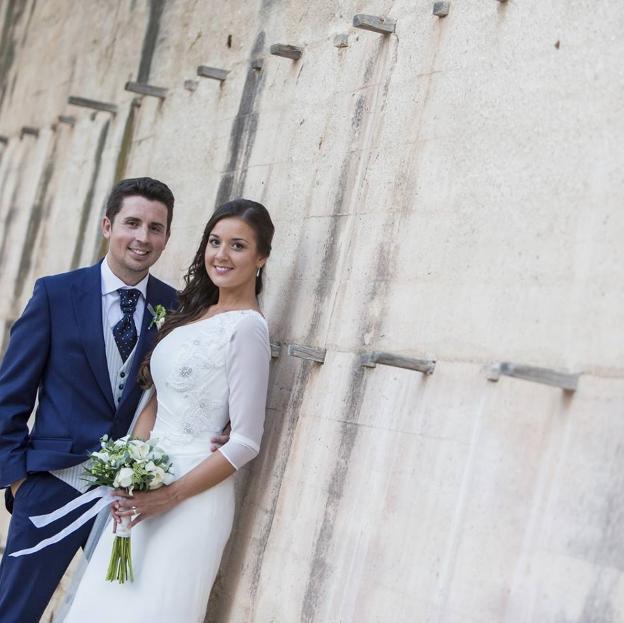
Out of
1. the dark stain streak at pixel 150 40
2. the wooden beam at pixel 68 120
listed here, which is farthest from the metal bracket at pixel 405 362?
the wooden beam at pixel 68 120

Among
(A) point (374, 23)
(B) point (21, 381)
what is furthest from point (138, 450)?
(A) point (374, 23)

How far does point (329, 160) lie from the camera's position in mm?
4844

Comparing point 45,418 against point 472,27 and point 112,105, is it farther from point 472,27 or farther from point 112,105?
point 112,105

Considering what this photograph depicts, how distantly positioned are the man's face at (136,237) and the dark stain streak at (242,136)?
711 millimetres

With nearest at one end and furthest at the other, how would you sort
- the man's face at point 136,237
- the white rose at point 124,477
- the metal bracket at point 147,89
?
the white rose at point 124,477
the man's face at point 136,237
the metal bracket at point 147,89

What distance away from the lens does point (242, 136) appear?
18.4ft

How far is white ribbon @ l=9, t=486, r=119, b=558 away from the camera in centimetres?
443

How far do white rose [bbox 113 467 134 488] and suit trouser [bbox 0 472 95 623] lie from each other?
0.54 m

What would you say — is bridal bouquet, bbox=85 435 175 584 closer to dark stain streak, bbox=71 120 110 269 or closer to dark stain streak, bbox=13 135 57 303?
dark stain streak, bbox=71 120 110 269

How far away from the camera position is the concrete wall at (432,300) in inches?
132

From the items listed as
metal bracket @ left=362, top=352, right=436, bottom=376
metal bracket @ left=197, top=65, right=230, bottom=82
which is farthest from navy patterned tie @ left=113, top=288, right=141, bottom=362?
metal bracket @ left=197, top=65, right=230, bottom=82

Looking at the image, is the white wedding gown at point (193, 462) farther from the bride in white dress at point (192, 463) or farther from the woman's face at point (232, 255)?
the woman's face at point (232, 255)

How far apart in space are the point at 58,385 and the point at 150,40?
3030mm

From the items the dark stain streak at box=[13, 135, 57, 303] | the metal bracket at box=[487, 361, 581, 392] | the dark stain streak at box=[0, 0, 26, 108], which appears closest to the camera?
the metal bracket at box=[487, 361, 581, 392]
